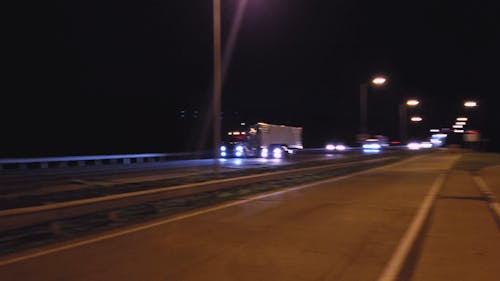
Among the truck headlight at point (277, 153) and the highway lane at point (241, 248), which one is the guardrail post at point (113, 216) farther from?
the truck headlight at point (277, 153)

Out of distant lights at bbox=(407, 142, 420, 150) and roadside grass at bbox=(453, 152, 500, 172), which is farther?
distant lights at bbox=(407, 142, 420, 150)

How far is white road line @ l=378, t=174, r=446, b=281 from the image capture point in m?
6.87

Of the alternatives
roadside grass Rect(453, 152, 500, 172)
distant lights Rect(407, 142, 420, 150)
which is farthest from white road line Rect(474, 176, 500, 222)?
distant lights Rect(407, 142, 420, 150)

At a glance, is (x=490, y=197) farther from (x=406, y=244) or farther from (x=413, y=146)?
(x=413, y=146)

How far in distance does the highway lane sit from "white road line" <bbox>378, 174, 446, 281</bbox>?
0.43 feet

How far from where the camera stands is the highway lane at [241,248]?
6.88m

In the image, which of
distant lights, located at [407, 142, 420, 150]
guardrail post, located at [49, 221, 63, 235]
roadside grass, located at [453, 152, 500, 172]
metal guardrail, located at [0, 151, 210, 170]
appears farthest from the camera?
distant lights, located at [407, 142, 420, 150]

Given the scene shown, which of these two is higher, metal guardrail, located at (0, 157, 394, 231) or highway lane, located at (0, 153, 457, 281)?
metal guardrail, located at (0, 157, 394, 231)

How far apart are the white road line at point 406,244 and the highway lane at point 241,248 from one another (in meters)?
0.13

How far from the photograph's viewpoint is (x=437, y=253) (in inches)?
319

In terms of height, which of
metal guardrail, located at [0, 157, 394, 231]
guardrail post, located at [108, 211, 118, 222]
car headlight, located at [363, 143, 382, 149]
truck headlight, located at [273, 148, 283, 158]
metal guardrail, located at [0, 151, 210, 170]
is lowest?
guardrail post, located at [108, 211, 118, 222]

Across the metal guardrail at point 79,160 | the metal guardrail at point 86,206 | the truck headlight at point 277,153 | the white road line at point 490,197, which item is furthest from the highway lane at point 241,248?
the truck headlight at point 277,153

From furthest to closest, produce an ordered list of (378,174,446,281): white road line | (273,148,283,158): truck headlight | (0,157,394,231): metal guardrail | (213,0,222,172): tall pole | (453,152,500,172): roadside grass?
(273,148,283,158): truck headlight → (453,152,500,172): roadside grass → (213,0,222,172): tall pole → (0,157,394,231): metal guardrail → (378,174,446,281): white road line

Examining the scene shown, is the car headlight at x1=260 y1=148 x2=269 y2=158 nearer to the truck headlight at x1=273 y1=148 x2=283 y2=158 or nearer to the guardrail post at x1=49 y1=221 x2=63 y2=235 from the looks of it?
the truck headlight at x1=273 y1=148 x2=283 y2=158
